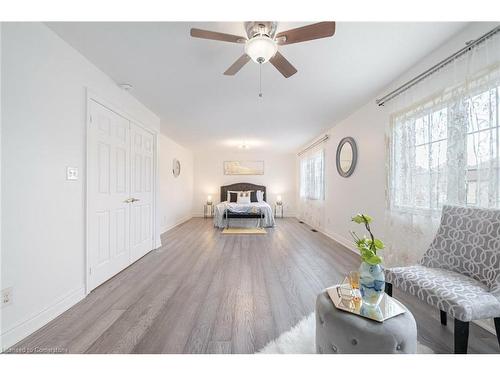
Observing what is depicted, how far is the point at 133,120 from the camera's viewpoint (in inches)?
119

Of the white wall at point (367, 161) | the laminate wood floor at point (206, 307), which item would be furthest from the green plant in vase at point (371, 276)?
the white wall at point (367, 161)

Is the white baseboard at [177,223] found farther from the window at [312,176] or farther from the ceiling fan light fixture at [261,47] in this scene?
the ceiling fan light fixture at [261,47]

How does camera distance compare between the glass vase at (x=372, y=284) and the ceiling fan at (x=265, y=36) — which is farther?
the ceiling fan at (x=265, y=36)

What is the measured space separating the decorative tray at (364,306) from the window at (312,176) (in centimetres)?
406

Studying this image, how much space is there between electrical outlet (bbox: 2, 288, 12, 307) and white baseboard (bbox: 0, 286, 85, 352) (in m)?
0.19

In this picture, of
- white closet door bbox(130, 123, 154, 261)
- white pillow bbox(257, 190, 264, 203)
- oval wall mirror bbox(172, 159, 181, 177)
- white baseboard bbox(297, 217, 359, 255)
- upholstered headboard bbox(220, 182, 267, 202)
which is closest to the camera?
white closet door bbox(130, 123, 154, 261)

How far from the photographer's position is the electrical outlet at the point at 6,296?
1.39 meters

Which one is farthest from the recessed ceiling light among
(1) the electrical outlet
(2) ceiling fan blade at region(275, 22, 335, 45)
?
(1) the electrical outlet

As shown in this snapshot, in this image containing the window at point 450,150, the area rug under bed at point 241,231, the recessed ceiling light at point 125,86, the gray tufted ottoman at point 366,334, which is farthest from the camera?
the area rug under bed at point 241,231

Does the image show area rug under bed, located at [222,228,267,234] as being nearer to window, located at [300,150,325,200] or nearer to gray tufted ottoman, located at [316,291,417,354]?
window, located at [300,150,325,200]

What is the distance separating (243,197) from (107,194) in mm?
4634

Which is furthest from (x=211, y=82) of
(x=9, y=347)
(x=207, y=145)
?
(x=207, y=145)

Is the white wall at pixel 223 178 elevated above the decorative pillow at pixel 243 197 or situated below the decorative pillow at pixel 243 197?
above

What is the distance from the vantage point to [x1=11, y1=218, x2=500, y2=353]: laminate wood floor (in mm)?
1435
